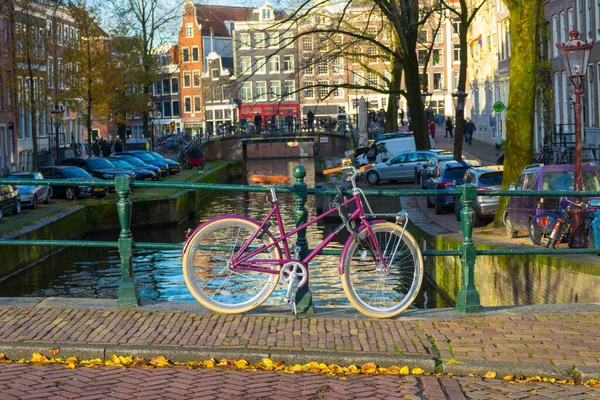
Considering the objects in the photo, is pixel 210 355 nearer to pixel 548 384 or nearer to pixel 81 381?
pixel 81 381

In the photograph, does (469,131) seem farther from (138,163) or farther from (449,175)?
(449,175)

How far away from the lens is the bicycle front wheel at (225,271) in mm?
8203

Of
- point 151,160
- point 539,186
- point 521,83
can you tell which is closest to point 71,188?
point 151,160

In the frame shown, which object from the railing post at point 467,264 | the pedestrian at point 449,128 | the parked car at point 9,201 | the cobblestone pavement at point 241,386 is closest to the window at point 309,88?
the parked car at point 9,201

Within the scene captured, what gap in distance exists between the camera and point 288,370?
7.04 meters

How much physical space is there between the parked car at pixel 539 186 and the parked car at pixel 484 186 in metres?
5.24

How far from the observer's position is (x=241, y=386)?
661cm

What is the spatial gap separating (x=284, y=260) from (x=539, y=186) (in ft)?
37.7

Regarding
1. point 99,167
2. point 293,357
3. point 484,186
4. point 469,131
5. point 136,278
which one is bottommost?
point 136,278

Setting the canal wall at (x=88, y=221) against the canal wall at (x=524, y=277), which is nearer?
the canal wall at (x=524, y=277)

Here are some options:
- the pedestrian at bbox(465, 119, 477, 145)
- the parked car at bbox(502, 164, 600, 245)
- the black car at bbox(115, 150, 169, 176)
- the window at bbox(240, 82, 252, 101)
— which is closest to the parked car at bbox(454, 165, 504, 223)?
the parked car at bbox(502, 164, 600, 245)

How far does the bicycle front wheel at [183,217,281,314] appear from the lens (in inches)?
323

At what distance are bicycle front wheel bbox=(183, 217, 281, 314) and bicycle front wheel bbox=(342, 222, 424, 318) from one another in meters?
0.60

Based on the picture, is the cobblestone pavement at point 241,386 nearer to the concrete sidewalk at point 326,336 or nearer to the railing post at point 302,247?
the concrete sidewalk at point 326,336
